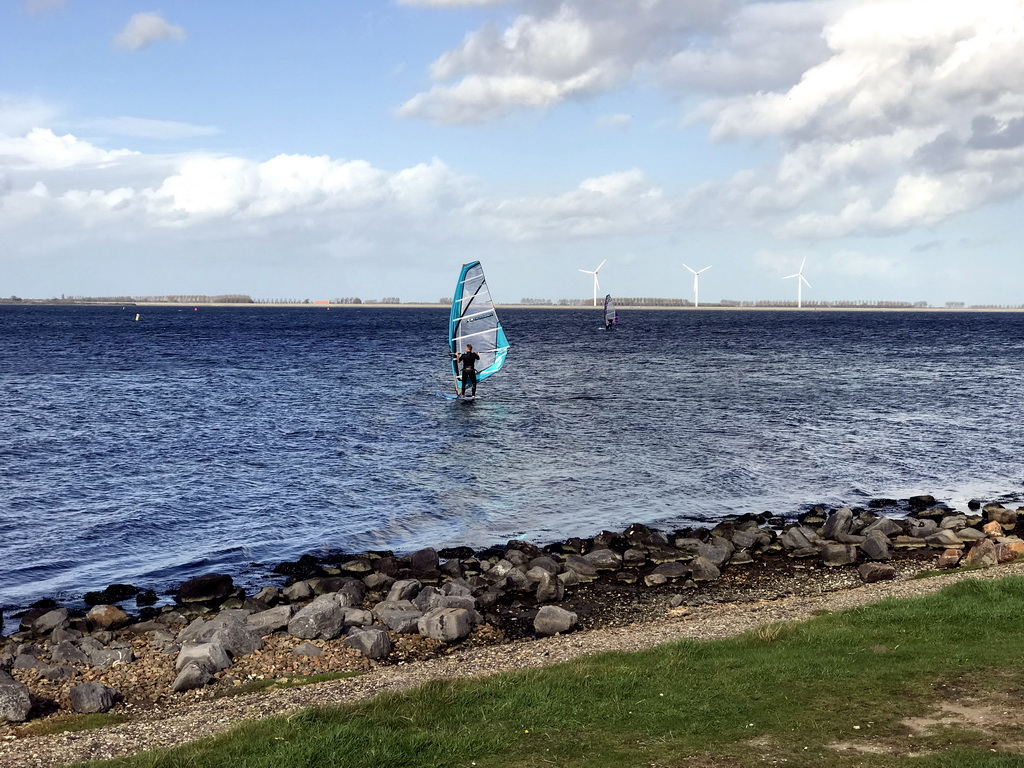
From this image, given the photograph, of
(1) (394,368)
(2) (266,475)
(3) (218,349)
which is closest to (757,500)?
(2) (266,475)

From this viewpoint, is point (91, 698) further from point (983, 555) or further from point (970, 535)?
point (970, 535)

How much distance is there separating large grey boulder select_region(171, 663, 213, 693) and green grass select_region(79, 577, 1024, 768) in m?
4.32

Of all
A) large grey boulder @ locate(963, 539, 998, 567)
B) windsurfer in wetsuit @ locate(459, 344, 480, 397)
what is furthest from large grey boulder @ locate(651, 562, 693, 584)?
windsurfer in wetsuit @ locate(459, 344, 480, 397)

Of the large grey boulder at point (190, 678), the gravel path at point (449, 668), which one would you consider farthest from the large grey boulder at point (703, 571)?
the large grey boulder at point (190, 678)

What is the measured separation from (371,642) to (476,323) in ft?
130

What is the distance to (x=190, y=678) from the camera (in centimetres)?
1622

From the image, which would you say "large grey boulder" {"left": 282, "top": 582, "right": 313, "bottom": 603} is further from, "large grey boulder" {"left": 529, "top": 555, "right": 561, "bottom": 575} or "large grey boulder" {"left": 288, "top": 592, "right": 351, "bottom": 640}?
"large grey boulder" {"left": 529, "top": 555, "right": 561, "bottom": 575}

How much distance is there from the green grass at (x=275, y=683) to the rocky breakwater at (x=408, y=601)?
1.01ft

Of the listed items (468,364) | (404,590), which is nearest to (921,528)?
(404,590)

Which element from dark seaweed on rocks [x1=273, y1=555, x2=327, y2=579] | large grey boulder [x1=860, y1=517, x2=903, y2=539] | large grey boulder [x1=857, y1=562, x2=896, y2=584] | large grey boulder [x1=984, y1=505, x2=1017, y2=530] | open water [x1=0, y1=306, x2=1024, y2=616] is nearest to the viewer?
large grey boulder [x1=857, y1=562, x2=896, y2=584]

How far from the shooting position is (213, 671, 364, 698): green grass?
1569cm

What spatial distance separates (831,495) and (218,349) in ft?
316

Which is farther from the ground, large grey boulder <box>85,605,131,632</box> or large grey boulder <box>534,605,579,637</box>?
large grey boulder <box>534,605,579,637</box>

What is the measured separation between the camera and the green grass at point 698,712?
11.0 m
